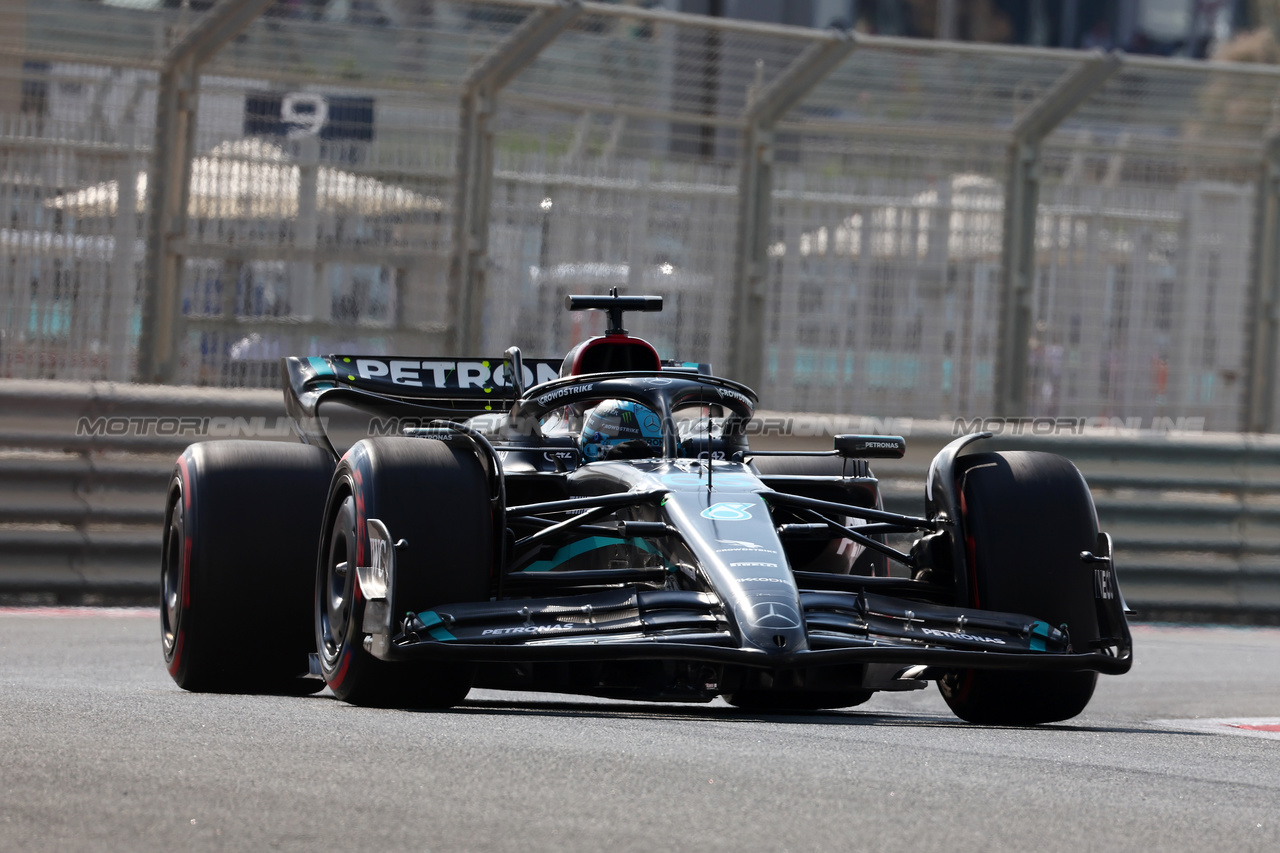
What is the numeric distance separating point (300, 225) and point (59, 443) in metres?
1.74

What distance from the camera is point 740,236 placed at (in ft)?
37.4

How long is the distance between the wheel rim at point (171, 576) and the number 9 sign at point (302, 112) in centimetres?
389

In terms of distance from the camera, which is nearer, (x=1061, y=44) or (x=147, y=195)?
(x=147, y=195)

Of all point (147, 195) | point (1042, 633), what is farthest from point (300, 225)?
point (1042, 633)

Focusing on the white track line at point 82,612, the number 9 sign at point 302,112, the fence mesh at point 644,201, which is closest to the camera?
the white track line at point 82,612

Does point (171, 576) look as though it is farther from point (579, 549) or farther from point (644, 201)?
point (644, 201)

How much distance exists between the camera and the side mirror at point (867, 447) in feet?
20.5

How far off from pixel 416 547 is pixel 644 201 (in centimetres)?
603

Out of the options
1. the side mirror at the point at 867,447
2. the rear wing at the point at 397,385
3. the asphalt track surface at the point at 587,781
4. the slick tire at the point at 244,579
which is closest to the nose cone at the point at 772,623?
the asphalt track surface at the point at 587,781

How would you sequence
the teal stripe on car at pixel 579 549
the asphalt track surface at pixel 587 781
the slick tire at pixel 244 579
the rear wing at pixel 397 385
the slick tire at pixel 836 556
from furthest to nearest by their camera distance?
the rear wing at pixel 397 385 < the slick tire at pixel 836 556 < the slick tire at pixel 244 579 < the teal stripe on car at pixel 579 549 < the asphalt track surface at pixel 587 781

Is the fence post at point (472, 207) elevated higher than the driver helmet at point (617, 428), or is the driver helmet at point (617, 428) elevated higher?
the fence post at point (472, 207)

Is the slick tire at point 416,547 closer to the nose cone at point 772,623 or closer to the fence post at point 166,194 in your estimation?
the nose cone at point 772,623

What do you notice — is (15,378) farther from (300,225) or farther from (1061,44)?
(1061,44)

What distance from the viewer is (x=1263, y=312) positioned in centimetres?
1197
